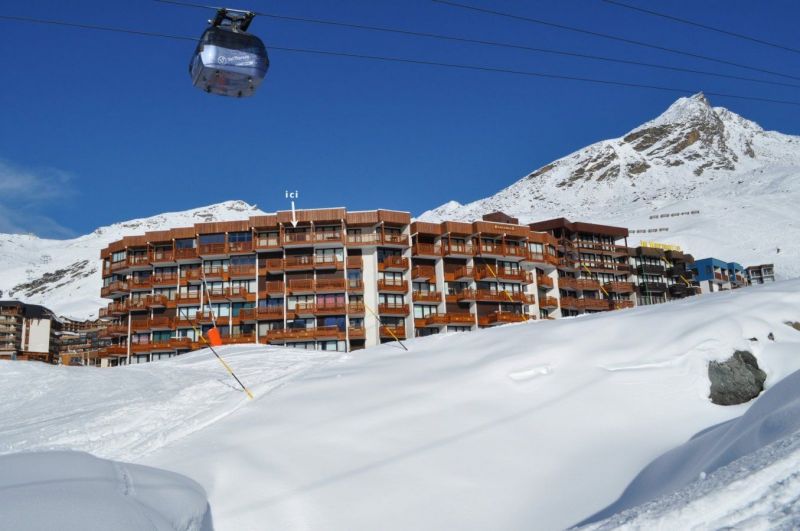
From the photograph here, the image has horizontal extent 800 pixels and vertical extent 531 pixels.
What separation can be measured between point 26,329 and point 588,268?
104257 mm

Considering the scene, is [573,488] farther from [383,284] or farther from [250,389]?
[383,284]

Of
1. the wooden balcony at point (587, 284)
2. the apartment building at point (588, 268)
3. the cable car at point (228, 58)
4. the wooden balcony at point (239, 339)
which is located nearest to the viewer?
the cable car at point (228, 58)

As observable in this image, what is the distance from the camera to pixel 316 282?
60.1 m

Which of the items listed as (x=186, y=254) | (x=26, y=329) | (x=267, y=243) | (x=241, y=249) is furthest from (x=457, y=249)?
(x=26, y=329)

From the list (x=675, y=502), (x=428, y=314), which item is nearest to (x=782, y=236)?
(x=428, y=314)

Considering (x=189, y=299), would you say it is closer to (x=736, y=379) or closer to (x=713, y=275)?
(x=736, y=379)

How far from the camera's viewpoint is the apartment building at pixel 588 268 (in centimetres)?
7356

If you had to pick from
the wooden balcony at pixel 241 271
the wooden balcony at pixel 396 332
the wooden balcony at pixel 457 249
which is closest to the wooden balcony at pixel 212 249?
the wooden balcony at pixel 241 271

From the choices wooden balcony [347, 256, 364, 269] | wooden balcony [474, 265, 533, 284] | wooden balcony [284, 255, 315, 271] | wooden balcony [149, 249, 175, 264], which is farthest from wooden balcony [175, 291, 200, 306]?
wooden balcony [474, 265, 533, 284]

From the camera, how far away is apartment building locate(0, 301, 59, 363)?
111 m

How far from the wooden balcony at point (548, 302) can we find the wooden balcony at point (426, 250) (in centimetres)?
1340

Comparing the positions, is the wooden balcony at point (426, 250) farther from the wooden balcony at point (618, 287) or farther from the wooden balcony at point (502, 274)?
the wooden balcony at point (618, 287)

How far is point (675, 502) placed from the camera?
18.3ft

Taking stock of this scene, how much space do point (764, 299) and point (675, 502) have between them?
18.3 metres
